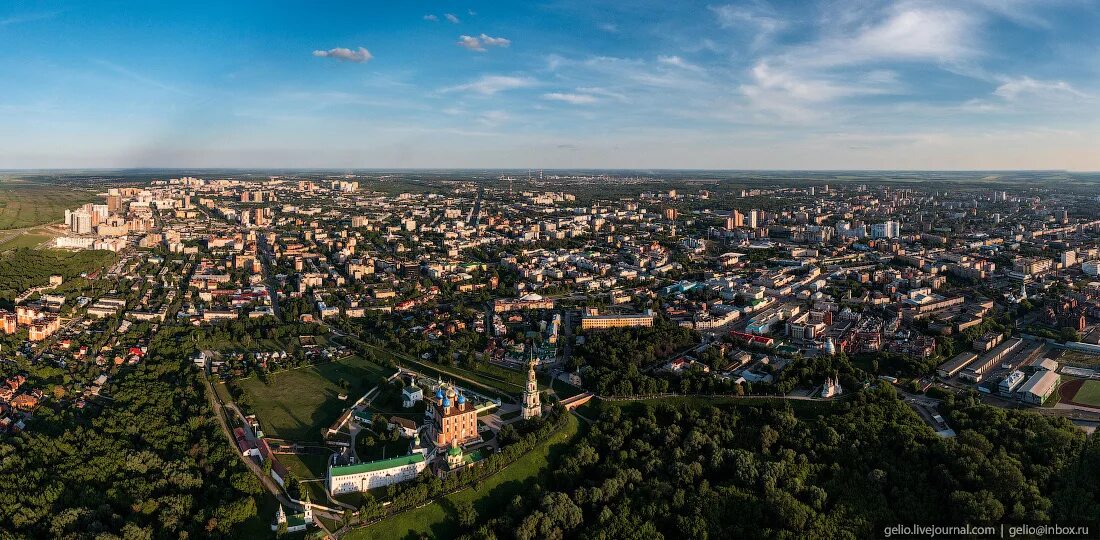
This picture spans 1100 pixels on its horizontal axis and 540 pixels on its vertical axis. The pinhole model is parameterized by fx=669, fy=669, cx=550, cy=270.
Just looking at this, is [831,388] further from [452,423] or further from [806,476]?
[452,423]

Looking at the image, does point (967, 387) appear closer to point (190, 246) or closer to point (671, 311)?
point (671, 311)

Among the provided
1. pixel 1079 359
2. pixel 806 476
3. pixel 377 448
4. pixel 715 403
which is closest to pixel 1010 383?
pixel 1079 359

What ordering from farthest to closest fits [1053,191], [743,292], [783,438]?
[1053,191] < [743,292] < [783,438]

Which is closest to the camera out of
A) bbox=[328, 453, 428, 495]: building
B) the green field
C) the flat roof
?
bbox=[328, 453, 428, 495]: building

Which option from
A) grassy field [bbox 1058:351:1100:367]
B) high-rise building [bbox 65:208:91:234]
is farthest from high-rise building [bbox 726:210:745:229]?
high-rise building [bbox 65:208:91:234]

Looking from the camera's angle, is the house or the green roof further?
the house

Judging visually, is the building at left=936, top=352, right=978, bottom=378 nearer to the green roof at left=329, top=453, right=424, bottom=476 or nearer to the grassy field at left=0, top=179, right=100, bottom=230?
the green roof at left=329, top=453, right=424, bottom=476

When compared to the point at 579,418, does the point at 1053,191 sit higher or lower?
higher

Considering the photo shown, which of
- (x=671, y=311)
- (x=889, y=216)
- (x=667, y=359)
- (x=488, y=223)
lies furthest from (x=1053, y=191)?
(x=667, y=359)
